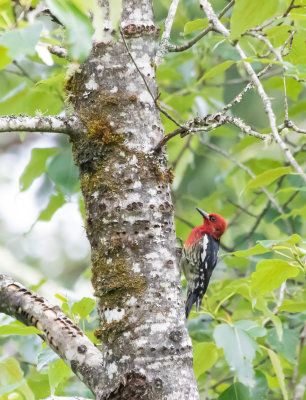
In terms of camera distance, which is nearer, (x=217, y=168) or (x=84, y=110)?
(x=84, y=110)

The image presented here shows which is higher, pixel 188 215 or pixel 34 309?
pixel 188 215

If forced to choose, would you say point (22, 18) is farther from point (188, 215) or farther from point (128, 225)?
point (188, 215)

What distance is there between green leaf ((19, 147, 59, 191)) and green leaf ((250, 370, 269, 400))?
182 centimetres

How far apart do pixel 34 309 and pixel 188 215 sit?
3.39 metres

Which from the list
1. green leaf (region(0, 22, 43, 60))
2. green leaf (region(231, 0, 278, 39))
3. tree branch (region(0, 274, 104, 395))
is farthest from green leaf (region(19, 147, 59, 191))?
green leaf (region(0, 22, 43, 60))

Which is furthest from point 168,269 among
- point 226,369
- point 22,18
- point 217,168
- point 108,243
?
point 217,168

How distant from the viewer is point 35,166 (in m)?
4.00

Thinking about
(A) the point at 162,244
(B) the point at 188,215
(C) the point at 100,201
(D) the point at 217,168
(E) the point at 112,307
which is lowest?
(E) the point at 112,307

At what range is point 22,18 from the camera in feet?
4.25

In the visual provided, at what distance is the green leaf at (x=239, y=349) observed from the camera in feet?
8.83

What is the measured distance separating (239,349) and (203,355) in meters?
0.31

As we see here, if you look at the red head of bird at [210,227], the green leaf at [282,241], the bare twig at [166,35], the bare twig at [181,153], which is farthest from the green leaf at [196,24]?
the red head of bird at [210,227]

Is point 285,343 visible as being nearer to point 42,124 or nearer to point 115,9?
point 42,124

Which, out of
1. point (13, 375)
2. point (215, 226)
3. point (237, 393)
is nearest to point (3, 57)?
point (13, 375)
